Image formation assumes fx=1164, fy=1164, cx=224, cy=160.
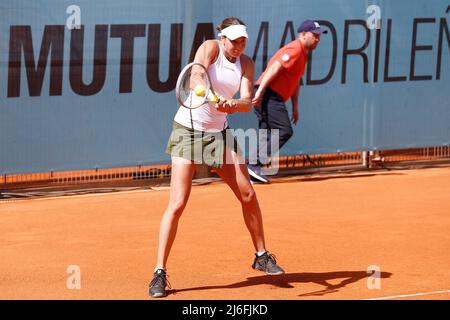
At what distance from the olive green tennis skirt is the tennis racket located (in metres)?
0.24

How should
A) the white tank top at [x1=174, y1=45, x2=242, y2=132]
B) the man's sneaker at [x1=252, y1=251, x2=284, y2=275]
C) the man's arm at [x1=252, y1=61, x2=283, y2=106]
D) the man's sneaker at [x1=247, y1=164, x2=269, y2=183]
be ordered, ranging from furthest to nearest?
the man's sneaker at [x1=247, y1=164, x2=269, y2=183]
the man's arm at [x1=252, y1=61, x2=283, y2=106]
the man's sneaker at [x1=252, y1=251, x2=284, y2=275]
the white tank top at [x1=174, y1=45, x2=242, y2=132]

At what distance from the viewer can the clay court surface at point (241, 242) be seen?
8680 millimetres

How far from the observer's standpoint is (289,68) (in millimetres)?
13609

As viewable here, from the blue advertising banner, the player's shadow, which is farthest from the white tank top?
the blue advertising banner

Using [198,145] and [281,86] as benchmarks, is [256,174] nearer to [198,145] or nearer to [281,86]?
[281,86]

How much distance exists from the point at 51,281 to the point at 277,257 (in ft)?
6.62

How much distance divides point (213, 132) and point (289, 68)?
5.20 meters

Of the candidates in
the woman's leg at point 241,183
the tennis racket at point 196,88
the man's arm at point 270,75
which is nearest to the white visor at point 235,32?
the tennis racket at point 196,88

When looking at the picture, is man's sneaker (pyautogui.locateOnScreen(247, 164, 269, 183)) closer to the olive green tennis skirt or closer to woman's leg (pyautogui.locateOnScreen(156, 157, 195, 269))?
the olive green tennis skirt

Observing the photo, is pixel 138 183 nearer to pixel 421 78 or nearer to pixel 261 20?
pixel 261 20

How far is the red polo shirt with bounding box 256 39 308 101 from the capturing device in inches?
535

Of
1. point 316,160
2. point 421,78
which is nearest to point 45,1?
point 316,160

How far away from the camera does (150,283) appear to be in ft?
27.5

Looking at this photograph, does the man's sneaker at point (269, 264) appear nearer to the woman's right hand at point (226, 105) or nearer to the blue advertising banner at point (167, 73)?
the woman's right hand at point (226, 105)
